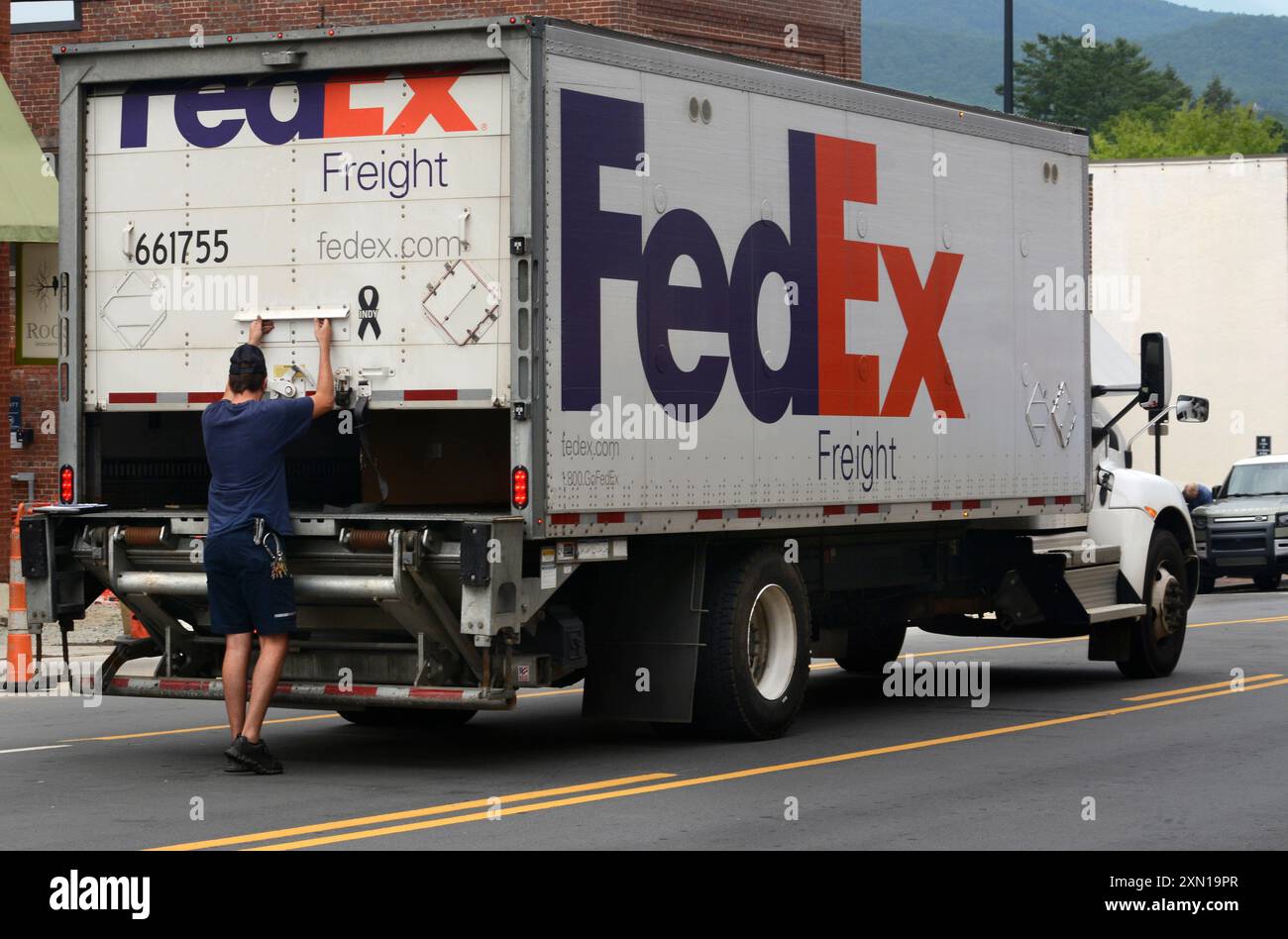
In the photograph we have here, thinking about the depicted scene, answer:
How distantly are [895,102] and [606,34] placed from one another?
2860mm

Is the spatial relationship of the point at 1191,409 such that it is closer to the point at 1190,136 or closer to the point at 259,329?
the point at 259,329

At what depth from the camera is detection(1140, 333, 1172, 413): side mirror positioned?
16109 mm

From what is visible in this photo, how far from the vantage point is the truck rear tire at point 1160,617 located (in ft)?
53.4

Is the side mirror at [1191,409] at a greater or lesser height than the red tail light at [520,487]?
greater

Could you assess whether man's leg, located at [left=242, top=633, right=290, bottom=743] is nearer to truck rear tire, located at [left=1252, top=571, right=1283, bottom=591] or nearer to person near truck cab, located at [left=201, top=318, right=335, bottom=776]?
person near truck cab, located at [left=201, top=318, right=335, bottom=776]

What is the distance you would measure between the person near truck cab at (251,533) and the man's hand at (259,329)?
378 millimetres

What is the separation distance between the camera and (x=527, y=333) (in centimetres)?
1063

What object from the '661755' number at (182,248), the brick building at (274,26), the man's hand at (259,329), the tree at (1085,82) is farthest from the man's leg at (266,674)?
the tree at (1085,82)

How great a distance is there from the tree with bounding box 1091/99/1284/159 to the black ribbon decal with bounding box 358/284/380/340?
304 feet

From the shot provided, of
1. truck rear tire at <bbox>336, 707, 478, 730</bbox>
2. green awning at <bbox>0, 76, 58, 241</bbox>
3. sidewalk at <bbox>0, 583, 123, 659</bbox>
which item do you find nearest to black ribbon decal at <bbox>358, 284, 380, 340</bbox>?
truck rear tire at <bbox>336, 707, 478, 730</bbox>

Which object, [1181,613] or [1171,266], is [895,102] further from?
[1171,266]

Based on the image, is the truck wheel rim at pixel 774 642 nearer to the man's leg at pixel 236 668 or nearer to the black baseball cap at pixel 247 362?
the man's leg at pixel 236 668

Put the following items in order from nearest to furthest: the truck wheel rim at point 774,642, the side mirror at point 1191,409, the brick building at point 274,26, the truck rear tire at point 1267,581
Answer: the truck wheel rim at point 774,642 < the side mirror at point 1191,409 < the brick building at point 274,26 < the truck rear tire at point 1267,581
